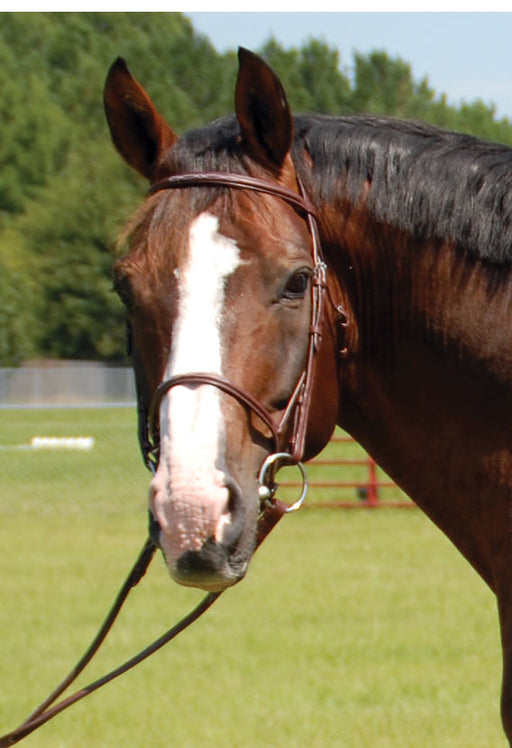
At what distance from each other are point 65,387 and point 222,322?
1316 inches

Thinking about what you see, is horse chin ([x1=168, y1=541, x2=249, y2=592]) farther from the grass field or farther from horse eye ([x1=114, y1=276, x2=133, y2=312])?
the grass field

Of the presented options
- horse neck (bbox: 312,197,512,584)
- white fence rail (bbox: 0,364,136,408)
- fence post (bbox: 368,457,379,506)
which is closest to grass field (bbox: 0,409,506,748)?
fence post (bbox: 368,457,379,506)

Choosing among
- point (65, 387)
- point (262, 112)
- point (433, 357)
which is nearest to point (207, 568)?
point (433, 357)

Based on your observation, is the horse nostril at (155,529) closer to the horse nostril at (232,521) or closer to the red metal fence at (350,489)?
the horse nostril at (232,521)

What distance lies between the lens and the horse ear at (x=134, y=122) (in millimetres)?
2244

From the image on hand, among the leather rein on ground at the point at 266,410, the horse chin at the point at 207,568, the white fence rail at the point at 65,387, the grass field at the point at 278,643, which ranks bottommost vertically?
the white fence rail at the point at 65,387

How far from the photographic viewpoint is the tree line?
4197 cm

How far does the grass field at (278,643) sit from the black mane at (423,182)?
128 inches

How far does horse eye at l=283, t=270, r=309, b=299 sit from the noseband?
0.14ft

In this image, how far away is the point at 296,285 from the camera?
206 centimetres

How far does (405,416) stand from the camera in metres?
2.30

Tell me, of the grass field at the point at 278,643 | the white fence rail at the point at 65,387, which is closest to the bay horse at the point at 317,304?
the grass field at the point at 278,643

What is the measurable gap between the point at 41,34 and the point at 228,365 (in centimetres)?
6694

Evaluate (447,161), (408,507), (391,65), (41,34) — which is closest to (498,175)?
(447,161)
